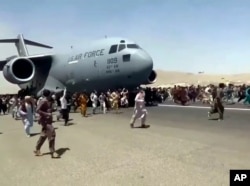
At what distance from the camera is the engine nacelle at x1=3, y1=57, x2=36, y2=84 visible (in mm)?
26969

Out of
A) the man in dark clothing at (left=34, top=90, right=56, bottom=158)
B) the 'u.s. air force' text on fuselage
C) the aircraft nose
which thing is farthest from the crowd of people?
the 'u.s. air force' text on fuselage

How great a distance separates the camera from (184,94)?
2877 centimetres

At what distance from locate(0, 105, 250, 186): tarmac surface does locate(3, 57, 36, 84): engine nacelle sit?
48.2 ft

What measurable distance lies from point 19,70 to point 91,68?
6.97 m

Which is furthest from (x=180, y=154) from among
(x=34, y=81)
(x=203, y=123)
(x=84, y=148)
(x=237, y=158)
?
(x=34, y=81)

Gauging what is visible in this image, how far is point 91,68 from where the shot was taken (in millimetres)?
24266

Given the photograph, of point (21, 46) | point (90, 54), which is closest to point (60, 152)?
point (90, 54)

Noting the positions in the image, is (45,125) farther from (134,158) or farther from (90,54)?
(90,54)

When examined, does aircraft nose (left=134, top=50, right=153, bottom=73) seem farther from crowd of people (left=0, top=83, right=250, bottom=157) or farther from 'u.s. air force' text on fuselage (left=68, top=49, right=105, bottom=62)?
'u.s. air force' text on fuselage (left=68, top=49, right=105, bottom=62)

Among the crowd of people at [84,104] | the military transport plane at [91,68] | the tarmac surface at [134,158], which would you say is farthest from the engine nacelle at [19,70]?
the tarmac surface at [134,158]

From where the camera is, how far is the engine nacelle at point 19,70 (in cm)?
2697

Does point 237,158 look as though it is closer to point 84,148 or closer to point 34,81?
point 84,148

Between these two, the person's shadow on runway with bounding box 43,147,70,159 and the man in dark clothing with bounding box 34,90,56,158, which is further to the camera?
the man in dark clothing with bounding box 34,90,56,158

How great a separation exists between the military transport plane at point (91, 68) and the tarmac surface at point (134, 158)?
960 cm
